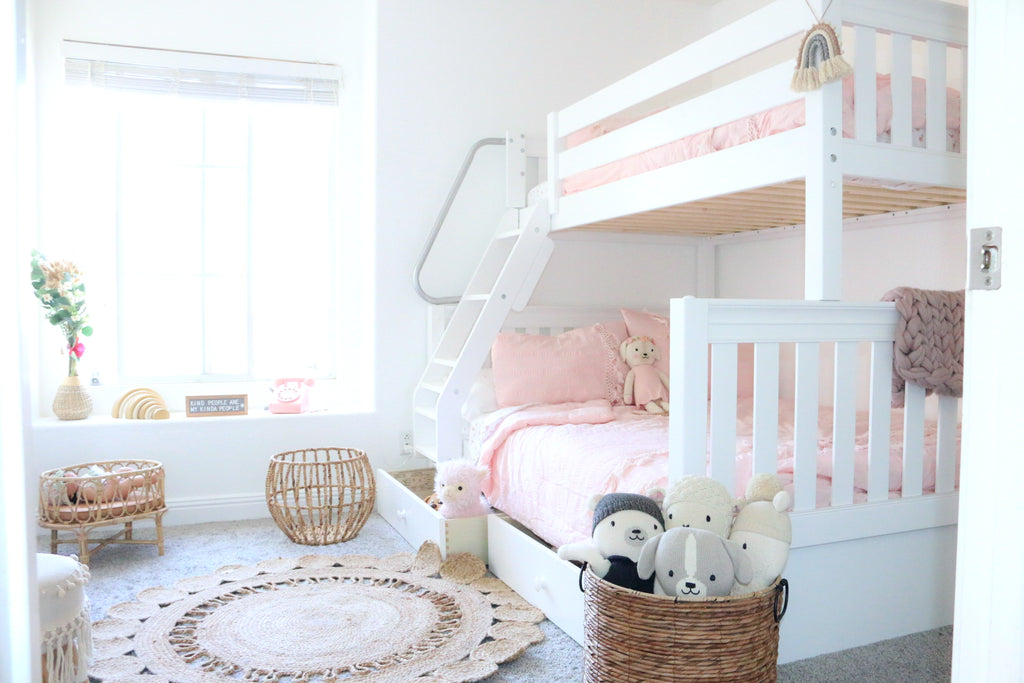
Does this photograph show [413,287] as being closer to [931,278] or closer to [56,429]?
[56,429]

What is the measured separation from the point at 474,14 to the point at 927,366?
2.48m

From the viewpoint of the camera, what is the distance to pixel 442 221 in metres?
3.40

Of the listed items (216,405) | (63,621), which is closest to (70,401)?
(216,405)

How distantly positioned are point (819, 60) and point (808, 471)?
87cm

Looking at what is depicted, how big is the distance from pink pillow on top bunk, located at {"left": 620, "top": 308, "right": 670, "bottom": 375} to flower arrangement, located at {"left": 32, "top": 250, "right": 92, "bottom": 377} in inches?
82.7

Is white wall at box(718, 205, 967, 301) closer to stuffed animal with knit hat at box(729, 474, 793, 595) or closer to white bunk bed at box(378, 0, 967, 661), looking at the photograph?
white bunk bed at box(378, 0, 967, 661)

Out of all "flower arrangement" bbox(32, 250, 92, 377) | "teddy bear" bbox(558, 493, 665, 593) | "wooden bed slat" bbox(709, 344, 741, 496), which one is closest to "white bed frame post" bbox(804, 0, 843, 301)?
"wooden bed slat" bbox(709, 344, 741, 496)

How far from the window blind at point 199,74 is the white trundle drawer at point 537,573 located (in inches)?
82.1

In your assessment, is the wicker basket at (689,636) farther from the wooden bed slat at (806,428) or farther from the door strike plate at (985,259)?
the door strike plate at (985,259)

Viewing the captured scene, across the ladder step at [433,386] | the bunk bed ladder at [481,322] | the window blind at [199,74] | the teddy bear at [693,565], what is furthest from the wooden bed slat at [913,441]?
the window blind at [199,74]

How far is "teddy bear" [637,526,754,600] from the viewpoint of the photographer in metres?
1.34

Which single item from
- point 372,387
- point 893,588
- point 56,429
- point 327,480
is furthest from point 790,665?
point 56,429

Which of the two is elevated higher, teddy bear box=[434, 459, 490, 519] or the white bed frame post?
the white bed frame post

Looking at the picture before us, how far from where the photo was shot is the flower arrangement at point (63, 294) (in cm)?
292
